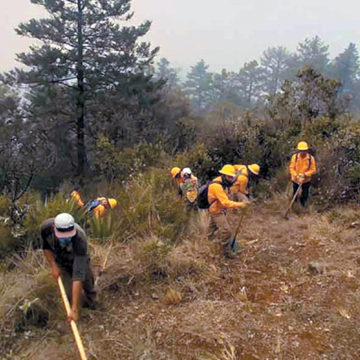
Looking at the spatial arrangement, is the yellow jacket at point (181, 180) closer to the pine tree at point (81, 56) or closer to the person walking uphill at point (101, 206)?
the person walking uphill at point (101, 206)

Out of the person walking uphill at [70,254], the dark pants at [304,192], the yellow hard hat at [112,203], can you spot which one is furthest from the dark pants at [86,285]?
the dark pants at [304,192]

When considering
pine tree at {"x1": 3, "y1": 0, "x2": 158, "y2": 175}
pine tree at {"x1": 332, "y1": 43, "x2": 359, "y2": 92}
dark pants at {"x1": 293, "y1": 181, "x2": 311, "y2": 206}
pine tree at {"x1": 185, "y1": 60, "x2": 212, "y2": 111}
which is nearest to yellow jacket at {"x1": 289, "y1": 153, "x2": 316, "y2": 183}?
dark pants at {"x1": 293, "y1": 181, "x2": 311, "y2": 206}

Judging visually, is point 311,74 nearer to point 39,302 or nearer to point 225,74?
point 39,302

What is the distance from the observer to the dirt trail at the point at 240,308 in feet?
13.0

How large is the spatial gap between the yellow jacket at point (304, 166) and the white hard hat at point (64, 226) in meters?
5.15

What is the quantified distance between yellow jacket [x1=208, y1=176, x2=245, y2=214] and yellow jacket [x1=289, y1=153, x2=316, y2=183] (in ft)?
8.21

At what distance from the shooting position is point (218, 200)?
5.89m

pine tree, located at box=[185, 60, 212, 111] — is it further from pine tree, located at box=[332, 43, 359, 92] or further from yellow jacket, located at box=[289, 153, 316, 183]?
yellow jacket, located at box=[289, 153, 316, 183]

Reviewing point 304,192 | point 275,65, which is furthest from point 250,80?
point 304,192

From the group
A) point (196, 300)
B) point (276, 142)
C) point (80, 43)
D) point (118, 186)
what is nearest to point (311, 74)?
point (276, 142)

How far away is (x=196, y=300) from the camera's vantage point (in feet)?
15.7

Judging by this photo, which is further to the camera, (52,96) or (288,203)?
(52,96)

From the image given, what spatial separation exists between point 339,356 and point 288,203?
470 centimetres

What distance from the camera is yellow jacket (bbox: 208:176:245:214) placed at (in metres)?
5.63
